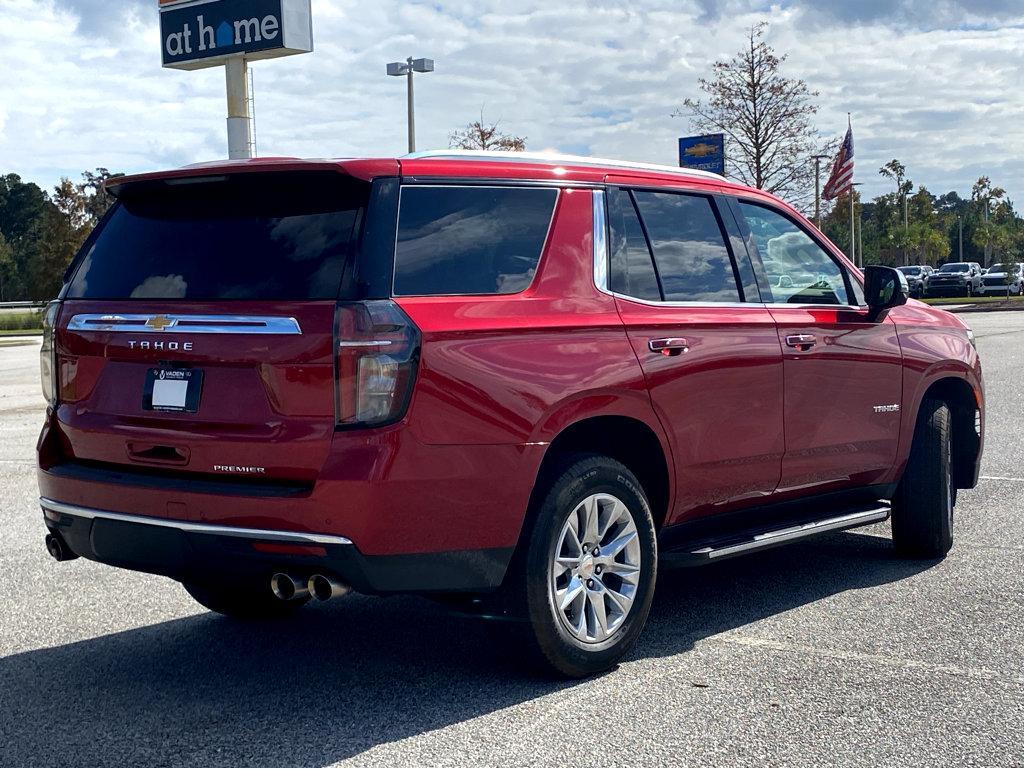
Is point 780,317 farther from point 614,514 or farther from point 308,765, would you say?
point 308,765

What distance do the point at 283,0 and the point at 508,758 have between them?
29877mm

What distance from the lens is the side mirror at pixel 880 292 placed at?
626 centimetres

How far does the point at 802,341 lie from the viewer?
5820 millimetres

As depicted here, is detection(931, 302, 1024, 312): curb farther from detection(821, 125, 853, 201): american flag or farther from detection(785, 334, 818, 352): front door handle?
detection(785, 334, 818, 352): front door handle

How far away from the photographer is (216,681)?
4824 millimetres

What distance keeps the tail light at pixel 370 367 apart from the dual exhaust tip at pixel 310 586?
52 cm

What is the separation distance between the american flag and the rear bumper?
120 ft

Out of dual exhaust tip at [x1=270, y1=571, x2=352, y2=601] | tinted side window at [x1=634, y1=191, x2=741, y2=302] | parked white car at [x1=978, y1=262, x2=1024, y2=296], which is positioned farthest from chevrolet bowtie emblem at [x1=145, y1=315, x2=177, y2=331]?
parked white car at [x1=978, y1=262, x2=1024, y2=296]

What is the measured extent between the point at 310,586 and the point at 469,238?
1.34 m

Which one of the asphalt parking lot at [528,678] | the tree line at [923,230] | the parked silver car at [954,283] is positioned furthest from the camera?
the tree line at [923,230]

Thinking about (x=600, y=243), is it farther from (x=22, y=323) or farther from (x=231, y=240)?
(x=22, y=323)

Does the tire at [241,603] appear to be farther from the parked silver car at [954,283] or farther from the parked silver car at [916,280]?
the parked silver car at [954,283]

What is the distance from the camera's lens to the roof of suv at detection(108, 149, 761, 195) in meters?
4.40

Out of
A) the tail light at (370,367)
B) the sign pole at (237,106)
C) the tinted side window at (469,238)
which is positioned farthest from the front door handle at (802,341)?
the sign pole at (237,106)
